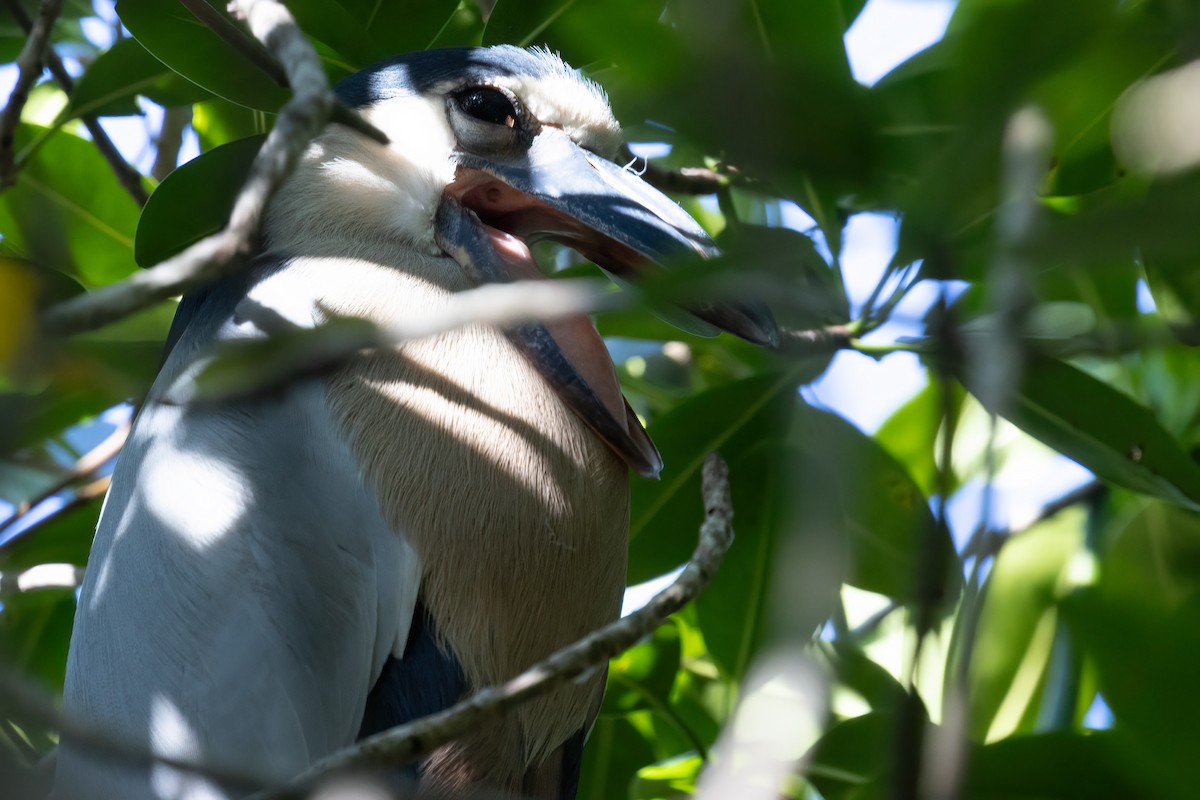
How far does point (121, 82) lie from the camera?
2379 mm

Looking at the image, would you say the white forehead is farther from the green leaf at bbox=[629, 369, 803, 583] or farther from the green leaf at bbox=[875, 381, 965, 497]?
the green leaf at bbox=[875, 381, 965, 497]

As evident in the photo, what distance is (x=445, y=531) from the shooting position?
1.82 m

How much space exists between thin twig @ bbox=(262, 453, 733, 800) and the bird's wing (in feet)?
1.63

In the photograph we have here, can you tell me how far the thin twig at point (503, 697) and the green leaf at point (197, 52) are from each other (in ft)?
4.07

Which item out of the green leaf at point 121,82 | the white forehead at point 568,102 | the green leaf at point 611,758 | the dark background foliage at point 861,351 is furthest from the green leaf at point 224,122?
the green leaf at point 611,758

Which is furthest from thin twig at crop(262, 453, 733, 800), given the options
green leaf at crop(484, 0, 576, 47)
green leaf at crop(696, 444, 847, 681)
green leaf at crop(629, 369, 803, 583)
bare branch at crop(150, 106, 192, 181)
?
bare branch at crop(150, 106, 192, 181)

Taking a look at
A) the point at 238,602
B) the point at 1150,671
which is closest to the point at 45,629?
the point at 238,602

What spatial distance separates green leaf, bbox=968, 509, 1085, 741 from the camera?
7.65 ft

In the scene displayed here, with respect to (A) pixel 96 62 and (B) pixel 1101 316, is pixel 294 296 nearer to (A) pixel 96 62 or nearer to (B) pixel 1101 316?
(A) pixel 96 62

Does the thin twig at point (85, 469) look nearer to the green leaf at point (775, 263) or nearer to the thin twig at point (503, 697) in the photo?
the thin twig at point (503, 697)

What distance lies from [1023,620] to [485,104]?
4.72 ft

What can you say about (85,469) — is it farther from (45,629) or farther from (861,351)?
(861,351)

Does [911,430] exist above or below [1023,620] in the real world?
above

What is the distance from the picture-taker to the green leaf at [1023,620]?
2332 mm
